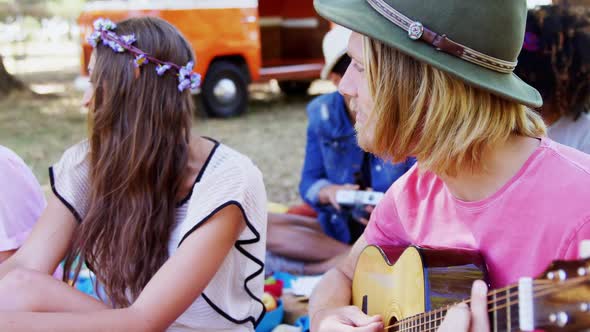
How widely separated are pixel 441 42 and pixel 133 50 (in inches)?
43.6

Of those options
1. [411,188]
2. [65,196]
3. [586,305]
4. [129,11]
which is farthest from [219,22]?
[586,305]

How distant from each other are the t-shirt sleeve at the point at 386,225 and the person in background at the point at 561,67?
868 mm

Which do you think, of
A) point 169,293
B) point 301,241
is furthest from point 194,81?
point 301,241

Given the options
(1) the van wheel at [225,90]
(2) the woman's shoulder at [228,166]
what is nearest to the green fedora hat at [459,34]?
(2) the woman's shoulder at [228,166]

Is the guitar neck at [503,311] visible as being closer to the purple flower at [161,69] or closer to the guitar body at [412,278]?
the guitar body at [412,278]

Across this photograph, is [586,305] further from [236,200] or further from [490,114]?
[236,200]

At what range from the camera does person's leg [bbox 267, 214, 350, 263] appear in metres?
3.54

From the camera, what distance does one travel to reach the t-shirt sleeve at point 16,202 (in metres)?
2.39

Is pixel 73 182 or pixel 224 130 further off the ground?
pixel 73 182

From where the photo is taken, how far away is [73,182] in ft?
7.65

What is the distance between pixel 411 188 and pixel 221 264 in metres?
0.67

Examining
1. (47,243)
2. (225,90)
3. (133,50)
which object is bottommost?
(225,90)

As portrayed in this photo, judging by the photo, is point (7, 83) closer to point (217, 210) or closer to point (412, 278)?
point (217, 210)

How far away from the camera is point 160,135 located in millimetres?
2203
